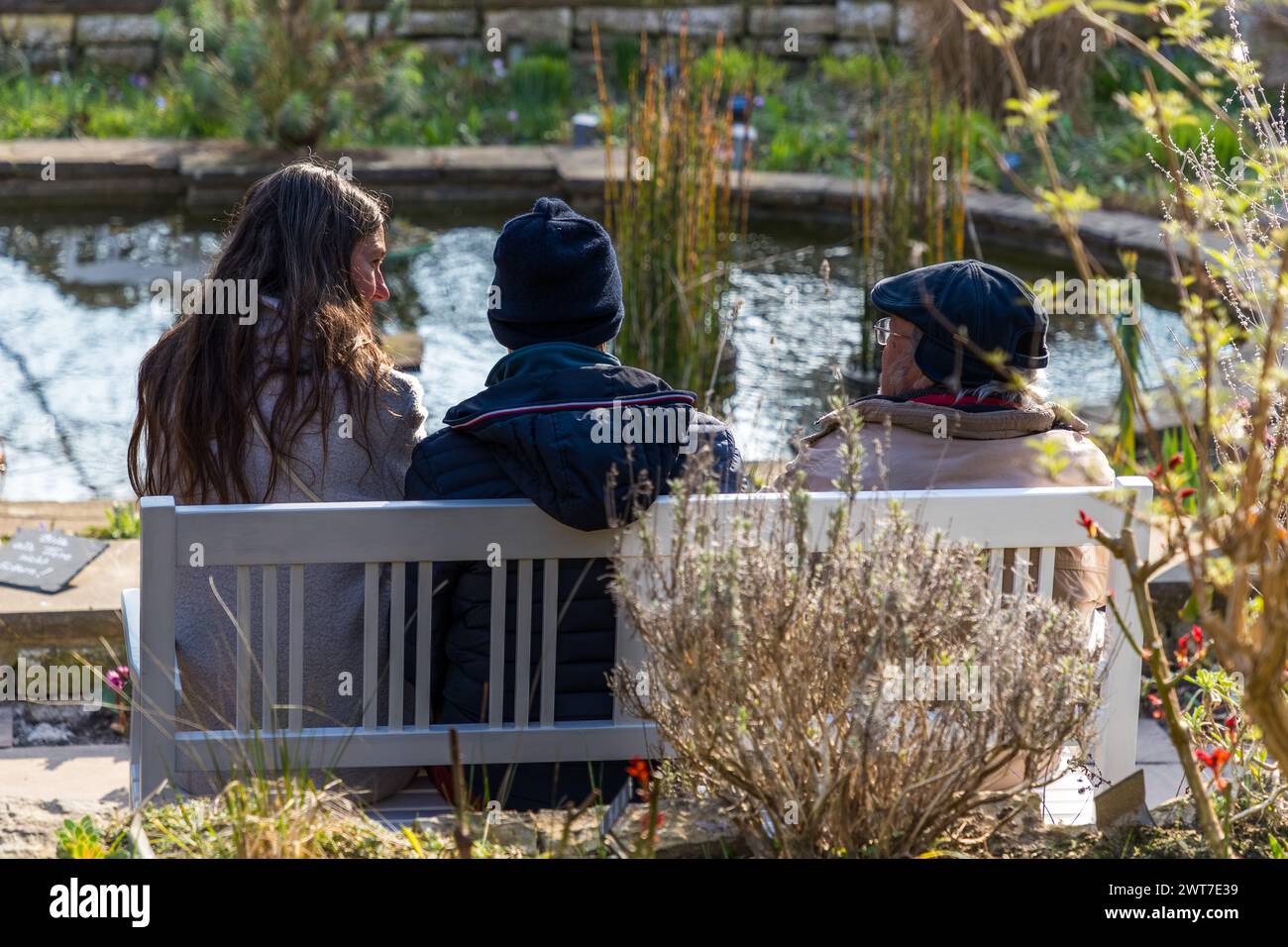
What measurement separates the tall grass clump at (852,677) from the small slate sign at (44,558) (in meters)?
1.81

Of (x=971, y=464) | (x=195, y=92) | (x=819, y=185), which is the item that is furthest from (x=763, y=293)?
(x=971, y=464)

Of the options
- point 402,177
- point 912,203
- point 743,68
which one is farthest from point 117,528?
point 743,68

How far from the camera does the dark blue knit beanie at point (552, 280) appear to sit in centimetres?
218

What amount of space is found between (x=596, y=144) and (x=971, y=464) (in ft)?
18.6

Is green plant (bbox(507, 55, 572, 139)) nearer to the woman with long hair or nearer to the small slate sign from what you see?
the small slate sign

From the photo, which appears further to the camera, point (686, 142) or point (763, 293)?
point (763, 293)

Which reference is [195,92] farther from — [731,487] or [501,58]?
[731,487]

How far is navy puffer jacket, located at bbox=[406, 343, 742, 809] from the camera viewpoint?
1.92 meters

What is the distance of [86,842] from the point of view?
5.50ft

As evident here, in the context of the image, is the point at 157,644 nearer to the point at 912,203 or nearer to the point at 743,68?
the point at 912,203

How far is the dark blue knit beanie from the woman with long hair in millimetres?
196

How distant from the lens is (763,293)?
5781 millimetres

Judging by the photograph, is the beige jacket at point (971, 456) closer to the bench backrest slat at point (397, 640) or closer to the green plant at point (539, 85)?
the bench backrest slat at point (397, 640)
